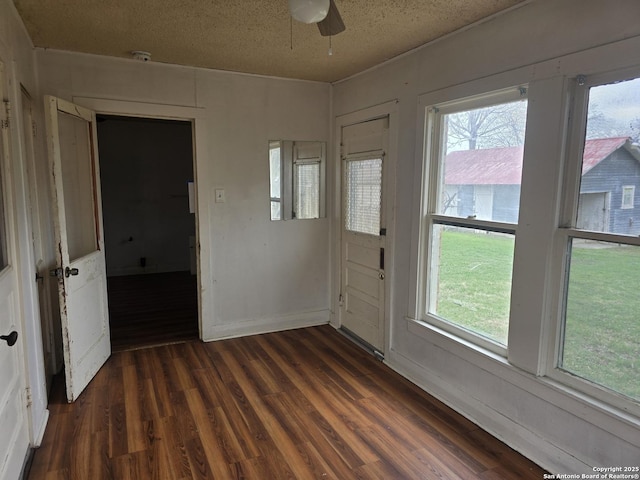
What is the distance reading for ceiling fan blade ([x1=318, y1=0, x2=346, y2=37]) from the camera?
5.08 ft

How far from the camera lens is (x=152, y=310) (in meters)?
4.63

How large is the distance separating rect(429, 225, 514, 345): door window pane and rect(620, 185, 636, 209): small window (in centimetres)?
57

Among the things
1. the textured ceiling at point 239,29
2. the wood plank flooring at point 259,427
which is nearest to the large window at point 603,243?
the wood plank flooring at point 259,427

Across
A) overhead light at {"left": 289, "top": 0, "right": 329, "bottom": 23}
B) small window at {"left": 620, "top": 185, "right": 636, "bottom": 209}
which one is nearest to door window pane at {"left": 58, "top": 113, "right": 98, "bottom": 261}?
A: overhead light at {"left": 289, "top": 0, "right": 329, "bottom": 23}

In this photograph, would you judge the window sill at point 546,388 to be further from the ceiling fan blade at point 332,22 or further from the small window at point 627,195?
the ceiling fan blade at point 332,22

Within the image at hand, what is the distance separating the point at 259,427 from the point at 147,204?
497 centimetres

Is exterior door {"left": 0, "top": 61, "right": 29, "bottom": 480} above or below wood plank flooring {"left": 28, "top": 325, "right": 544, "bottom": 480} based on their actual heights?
above

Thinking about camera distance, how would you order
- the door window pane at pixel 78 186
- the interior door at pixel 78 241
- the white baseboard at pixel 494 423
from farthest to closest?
the door window pane at pixel 78 186 < the interior door at pixel 78 241 < the white baseboard at pixel 494 423

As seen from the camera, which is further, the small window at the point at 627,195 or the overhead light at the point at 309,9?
the small window at the point at 627,195

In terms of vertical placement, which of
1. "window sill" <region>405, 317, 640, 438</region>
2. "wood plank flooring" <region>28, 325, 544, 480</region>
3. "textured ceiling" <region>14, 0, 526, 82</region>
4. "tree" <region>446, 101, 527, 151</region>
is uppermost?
"textured ceiling" <region>14, 0, 526, 82</region>

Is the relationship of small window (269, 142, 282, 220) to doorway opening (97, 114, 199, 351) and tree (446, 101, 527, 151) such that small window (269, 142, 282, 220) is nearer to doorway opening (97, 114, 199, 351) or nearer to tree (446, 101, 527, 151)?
tree (446, 101, 527, 151)

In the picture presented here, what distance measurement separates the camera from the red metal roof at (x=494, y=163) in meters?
1.87

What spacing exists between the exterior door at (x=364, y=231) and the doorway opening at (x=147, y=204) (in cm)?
269

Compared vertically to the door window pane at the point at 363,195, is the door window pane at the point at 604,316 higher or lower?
lower
